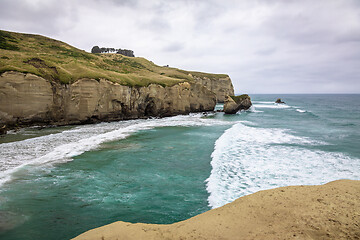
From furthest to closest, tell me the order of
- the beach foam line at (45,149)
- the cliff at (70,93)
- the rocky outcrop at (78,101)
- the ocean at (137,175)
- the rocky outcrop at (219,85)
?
1. the rocky outcrop at (219,85)
2. the cliff at (70,93)
3. the rocky outcrop at (78,101)
4. the beach foam line at (45,149)
5. the ocean at (137,175)

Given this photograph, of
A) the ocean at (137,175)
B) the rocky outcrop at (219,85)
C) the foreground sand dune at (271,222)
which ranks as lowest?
the ocean at (137,175)

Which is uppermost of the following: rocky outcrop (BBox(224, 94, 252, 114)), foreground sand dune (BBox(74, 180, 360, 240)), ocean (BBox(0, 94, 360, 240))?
rocky outcrop (BBox(224, 94, 252, 114))

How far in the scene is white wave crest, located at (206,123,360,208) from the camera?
1030 centimetres

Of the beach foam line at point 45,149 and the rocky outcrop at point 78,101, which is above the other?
the rocky outcrop at point 78,101

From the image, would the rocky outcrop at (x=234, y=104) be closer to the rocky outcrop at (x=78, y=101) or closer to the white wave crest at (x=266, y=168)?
the rocky outcrop at (x=78, y=101)

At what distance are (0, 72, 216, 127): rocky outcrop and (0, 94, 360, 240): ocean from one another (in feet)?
19.0

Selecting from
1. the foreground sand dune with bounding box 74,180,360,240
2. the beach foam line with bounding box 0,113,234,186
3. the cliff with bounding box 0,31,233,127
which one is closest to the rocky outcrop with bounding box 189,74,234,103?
the cliff with bounding box 0,31,233,127

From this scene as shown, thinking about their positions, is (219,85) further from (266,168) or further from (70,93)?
(266,168)

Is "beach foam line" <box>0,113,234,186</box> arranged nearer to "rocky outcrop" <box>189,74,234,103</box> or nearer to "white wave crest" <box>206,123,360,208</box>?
"white wave crest" <box>206,123,360,208</box>

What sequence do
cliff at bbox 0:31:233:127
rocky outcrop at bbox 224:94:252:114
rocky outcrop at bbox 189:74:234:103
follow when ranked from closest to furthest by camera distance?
cliff at bbox 0:31:233:127 < rocky outcrop at bbox 224:94:252:114 < rocky outcrop at bbox 189:74:234:103

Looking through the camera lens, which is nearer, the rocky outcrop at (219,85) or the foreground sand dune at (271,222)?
the foreground sand dune at (271,222)

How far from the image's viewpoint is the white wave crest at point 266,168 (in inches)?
405

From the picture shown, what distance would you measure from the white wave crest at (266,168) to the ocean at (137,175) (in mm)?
51

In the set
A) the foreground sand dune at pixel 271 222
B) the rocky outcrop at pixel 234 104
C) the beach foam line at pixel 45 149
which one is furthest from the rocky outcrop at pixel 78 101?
the foreground sand dune at pixel 271 222
